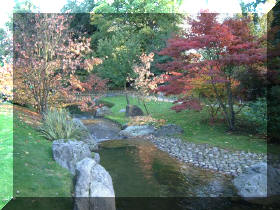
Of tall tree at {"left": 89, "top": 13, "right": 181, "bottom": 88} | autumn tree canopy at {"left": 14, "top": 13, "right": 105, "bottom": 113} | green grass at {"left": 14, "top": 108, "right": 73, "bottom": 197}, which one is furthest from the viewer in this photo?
tall tree at {"left": 89, "top": 13, "right": 181, "bottom": 88}

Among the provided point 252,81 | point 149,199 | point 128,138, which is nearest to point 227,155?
point 252,81

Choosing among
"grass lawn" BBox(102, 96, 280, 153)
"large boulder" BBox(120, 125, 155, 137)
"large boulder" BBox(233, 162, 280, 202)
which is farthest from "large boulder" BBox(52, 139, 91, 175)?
"large boulder" BBox(120, 125, 155, 137)

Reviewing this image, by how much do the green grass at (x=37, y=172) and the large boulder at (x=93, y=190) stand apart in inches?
15.1

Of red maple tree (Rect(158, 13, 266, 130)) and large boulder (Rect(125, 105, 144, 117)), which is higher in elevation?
red maple tree (Rect(158, 13, 266, 130))

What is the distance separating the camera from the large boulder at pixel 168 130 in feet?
37.0

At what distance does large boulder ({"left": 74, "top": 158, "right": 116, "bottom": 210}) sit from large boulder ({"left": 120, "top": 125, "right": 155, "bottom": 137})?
644cm

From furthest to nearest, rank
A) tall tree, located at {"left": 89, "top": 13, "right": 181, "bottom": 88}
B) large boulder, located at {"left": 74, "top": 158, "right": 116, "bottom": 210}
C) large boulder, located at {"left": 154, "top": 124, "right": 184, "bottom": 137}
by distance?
tall tree, located at {"left": 89, "top": 13, "right": 181, "bottom": 88} < large boulder, located at {"left": 154, "top": 124, "right": 184, "bottom": 137} < large boulder, located at {"left": 74, "top": 158, "right": 116, "bottom": 210}

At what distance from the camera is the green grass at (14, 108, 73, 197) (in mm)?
4955

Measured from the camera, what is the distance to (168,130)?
11430 mm

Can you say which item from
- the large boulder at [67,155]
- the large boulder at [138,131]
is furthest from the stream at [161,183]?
the large boulder at [138,131]

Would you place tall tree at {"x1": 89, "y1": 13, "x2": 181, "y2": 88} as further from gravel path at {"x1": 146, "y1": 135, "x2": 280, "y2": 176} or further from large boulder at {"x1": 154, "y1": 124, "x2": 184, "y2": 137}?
gravel path at {"x1": 146, "y1": 135, "x2": 280, "y2": 176}

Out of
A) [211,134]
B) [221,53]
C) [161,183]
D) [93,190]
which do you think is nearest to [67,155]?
[93,190]

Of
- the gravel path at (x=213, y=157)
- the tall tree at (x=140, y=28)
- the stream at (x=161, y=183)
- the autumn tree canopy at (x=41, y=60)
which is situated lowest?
the stream at (x=161, y=183)

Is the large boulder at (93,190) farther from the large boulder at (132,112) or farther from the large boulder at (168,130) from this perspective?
the large boulder at (132,112)
